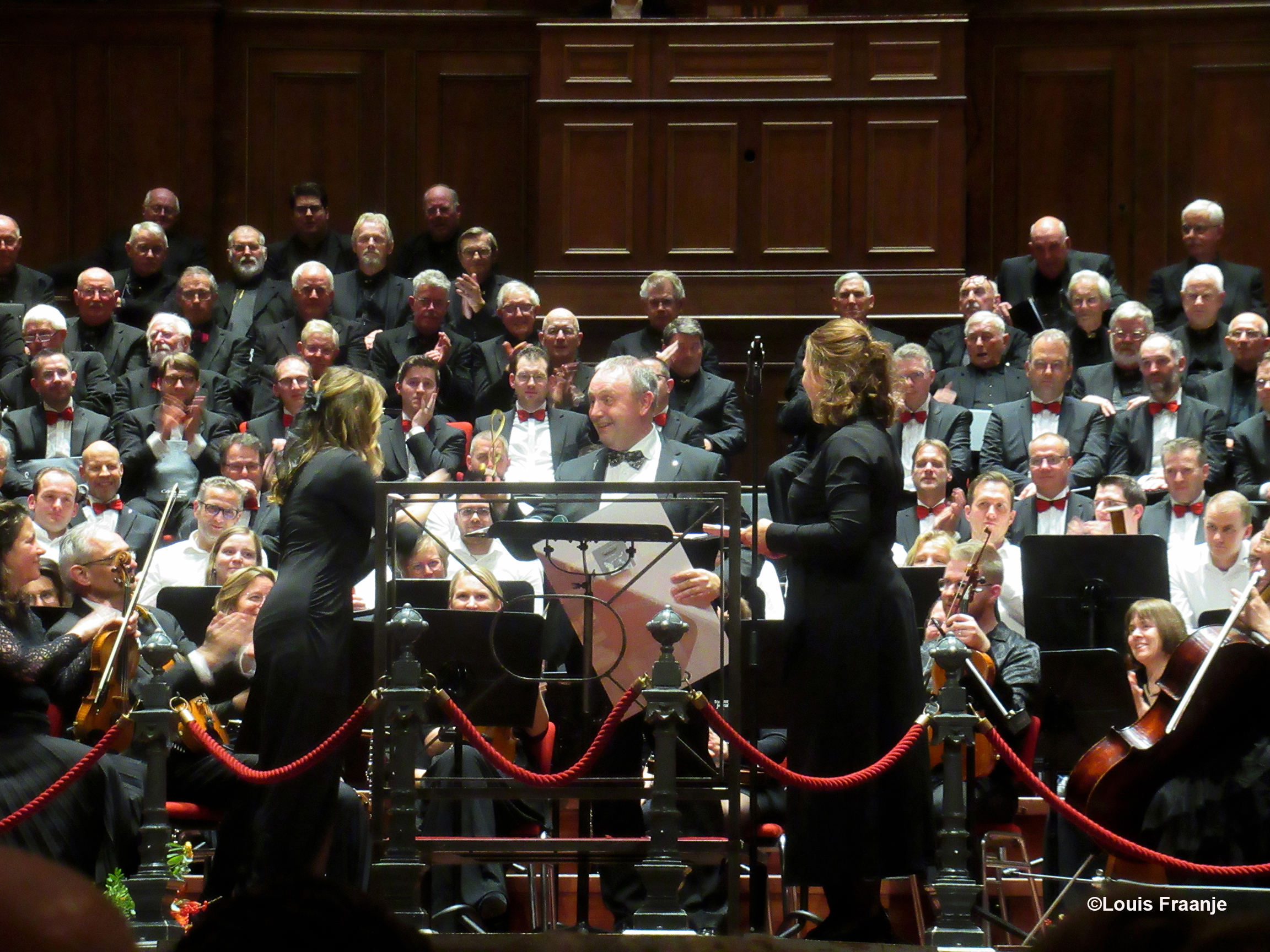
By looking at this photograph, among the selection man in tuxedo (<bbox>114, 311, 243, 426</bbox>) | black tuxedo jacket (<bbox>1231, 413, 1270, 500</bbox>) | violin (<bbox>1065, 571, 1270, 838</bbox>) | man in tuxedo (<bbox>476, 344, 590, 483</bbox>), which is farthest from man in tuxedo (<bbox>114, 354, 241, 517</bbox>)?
violin (<bbox>1065, 571, 1270, 838</bbox>)

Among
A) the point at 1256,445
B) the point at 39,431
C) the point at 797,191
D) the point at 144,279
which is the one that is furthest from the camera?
the point at 797,191

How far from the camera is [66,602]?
592 cm

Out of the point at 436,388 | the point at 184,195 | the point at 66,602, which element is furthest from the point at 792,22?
the point at 66,602

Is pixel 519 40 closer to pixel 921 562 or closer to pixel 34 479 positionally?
pixel 34 479

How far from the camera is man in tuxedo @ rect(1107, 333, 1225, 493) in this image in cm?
776

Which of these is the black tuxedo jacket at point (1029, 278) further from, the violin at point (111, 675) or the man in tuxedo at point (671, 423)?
the violin at point (111, 675)

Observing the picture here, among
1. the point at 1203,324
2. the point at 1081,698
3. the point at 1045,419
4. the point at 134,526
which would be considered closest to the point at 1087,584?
the point at 1081,698

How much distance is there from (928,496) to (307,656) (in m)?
3.65

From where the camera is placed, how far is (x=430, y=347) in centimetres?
898

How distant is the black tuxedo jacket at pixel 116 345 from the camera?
895 cm

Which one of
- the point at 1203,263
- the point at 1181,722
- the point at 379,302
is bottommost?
the point at 1181,722

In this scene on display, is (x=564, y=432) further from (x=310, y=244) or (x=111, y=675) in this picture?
(x=111, y=675)

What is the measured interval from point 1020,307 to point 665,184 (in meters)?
2.16

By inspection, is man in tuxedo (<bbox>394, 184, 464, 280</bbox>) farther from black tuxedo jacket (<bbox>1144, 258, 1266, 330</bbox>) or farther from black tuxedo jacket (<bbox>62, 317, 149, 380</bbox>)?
black tuxedo jacket (<bbox>1144, 258, 1266, 330</bbox>)
